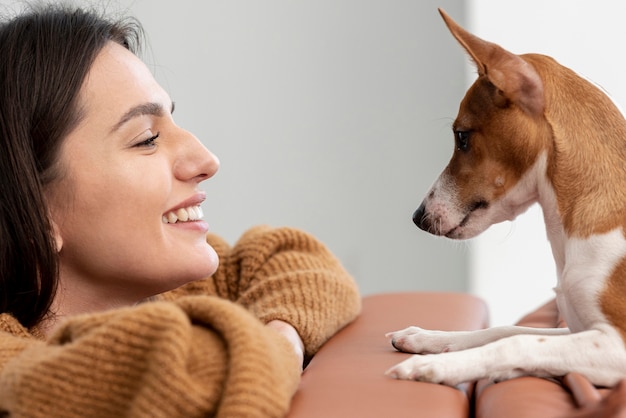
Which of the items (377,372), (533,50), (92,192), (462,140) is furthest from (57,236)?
(533,50)

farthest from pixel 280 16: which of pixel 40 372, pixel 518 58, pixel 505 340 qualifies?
pixel 40 372

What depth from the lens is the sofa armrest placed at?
0.95 m

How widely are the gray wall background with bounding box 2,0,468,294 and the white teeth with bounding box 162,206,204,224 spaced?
197 cm

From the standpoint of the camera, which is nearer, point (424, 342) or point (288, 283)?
point (424, 342)

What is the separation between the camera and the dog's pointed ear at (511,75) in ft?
4.23

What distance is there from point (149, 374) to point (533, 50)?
8.04ft

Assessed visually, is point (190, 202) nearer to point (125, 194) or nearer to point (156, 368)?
point (125, 194)

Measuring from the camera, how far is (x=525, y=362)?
1.08m

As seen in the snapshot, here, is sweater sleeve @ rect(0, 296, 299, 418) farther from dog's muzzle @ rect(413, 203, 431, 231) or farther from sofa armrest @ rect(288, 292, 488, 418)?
dog's muzzle @ rect(413, 203, 431, 231)

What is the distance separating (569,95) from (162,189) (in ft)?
2.02

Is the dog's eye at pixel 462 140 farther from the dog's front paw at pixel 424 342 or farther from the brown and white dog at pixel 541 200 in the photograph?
the dog's front paw at pixel 424 342

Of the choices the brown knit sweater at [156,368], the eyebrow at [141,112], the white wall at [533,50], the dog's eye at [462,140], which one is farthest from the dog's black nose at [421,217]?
the white wall at [533,50]

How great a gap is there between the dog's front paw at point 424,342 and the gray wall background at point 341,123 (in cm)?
214

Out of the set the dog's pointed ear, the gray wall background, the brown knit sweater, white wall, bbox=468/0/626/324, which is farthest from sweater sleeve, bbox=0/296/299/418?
the gray wall background
